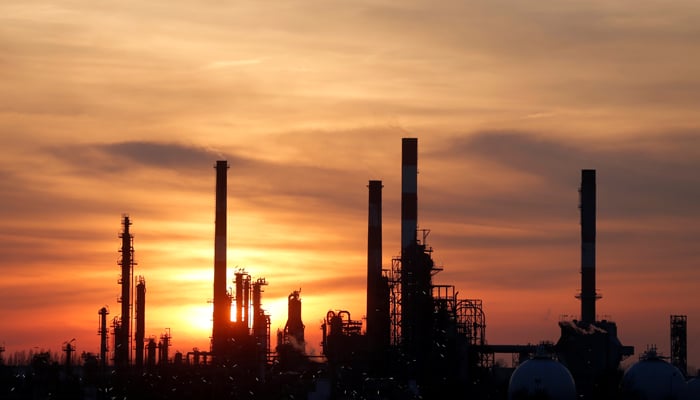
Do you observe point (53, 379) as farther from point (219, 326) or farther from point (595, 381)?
point (595, 381)

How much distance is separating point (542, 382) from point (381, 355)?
483 inches

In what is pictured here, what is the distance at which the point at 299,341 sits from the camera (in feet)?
258

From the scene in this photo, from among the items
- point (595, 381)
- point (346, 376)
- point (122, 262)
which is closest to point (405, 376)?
point (346, 376)

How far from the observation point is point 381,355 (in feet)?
223

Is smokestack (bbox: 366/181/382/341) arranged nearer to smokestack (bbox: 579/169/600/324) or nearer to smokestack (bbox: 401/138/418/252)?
smokestack (bbox: 401/138/418/252)

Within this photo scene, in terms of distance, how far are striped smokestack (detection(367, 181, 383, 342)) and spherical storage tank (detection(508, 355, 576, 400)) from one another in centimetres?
1605

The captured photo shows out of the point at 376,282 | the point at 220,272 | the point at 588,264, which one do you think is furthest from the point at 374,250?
the point at 588,264

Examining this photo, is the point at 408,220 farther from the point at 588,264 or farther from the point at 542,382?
the point at 542,382

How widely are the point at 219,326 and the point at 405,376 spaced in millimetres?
16412

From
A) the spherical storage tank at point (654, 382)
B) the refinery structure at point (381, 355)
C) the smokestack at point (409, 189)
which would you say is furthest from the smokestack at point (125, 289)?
the spherical storage tank at point (654, 382)

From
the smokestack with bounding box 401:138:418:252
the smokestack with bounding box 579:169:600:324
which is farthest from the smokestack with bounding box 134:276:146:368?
the smokestack with bounding box 579:169:600:324

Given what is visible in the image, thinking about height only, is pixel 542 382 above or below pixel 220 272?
below

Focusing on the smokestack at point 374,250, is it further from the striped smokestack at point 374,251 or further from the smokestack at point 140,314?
the smokestack at point 140,314

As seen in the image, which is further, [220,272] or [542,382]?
[220,272]
